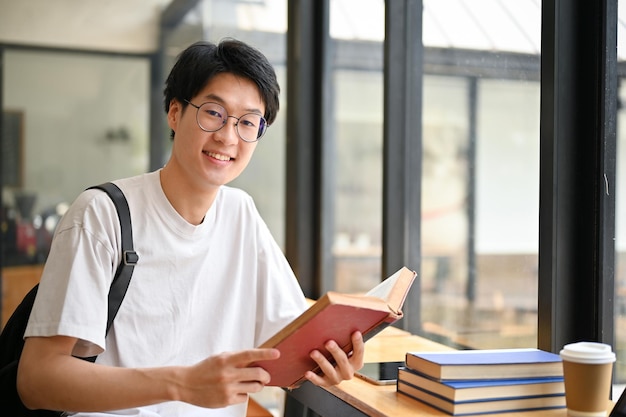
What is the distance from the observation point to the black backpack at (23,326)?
5.22 ft

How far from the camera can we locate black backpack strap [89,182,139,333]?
5.37 ft

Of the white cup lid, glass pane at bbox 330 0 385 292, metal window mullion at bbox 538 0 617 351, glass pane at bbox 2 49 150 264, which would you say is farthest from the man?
glass pane at bbox 2 49 150 264

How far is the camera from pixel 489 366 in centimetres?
146

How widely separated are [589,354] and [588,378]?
1.6 inches

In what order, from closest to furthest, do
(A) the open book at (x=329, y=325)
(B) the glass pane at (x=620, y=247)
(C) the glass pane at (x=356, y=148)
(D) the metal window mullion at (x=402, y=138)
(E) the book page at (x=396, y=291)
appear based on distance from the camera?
(A) the open book at (x=329, y=325) → (E) the book page at (x=396, y=291) → (B) the glass pane at (x=620, y=247) → (D) the metal window mullion at (x=402, y=138) → (C) the glass pane at (x=356, y=148)

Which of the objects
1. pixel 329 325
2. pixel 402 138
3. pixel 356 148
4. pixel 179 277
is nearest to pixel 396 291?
pixel 329 325

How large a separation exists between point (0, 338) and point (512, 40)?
1536 millimetres

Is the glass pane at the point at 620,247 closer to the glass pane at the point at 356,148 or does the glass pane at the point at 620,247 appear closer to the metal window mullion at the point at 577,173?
the metal window mullion at the point at 577,173

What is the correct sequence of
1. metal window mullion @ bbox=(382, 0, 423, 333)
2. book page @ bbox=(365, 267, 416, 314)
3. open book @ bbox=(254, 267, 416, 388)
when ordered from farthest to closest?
metal window mullion @ bbox=(382, 0, 423, 333)
book page @ bbox=(365, 267, 416, 314)
open book @ bbox=(254, 267, 416, 388)

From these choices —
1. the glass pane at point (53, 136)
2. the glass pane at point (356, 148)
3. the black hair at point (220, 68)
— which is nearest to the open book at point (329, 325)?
the black hair at point (220, 68)

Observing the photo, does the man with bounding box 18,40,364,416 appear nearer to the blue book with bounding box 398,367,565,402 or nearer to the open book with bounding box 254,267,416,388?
the open book with bounding box 254,267,416,388

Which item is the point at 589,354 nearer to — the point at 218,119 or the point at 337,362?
the point at 337,362

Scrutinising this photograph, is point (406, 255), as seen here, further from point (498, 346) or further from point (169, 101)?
point (169, 101)

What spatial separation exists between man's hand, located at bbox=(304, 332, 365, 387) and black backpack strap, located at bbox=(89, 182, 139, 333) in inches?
16.7
